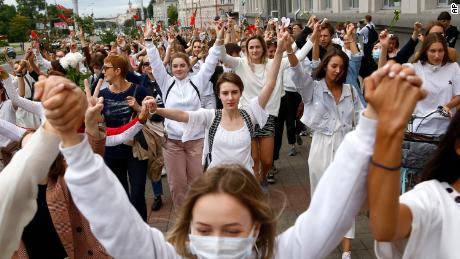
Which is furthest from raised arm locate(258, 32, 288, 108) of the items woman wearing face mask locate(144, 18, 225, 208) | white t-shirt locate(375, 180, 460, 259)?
white t-shirt locate(375, 180, 460, 259)

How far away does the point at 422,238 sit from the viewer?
5.11 feet

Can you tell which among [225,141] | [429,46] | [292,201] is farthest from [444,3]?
[225,141]

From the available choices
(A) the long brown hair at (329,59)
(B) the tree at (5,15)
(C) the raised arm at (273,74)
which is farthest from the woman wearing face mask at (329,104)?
(B) the tree at (5,15)

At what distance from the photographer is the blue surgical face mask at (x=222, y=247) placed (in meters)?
1.55

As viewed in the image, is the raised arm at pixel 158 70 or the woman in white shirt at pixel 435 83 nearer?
the woman in white shirt at pixel 435 83

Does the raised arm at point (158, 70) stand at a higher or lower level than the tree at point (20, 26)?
lower

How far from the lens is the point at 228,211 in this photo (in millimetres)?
1590

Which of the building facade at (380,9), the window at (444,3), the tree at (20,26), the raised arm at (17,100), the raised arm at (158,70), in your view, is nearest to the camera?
the raised arm at (17,100)

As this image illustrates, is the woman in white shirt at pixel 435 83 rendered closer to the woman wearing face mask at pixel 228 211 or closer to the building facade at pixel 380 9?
the woman wearing face mask at pixel 228 211

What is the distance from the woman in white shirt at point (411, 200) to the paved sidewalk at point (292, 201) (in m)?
2.21

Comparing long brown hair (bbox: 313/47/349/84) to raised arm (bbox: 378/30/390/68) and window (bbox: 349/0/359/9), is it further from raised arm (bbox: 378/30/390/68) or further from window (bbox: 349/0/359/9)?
window (bbox: 349/0/359/9)

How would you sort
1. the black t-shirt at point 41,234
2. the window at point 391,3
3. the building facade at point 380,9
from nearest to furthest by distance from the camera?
1. the black t-shirt at point 41,234
2. the building facade at point 380,9
3. the window at point 391,3

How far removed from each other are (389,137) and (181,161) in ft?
13.7

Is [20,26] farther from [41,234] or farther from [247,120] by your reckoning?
[41,234]
